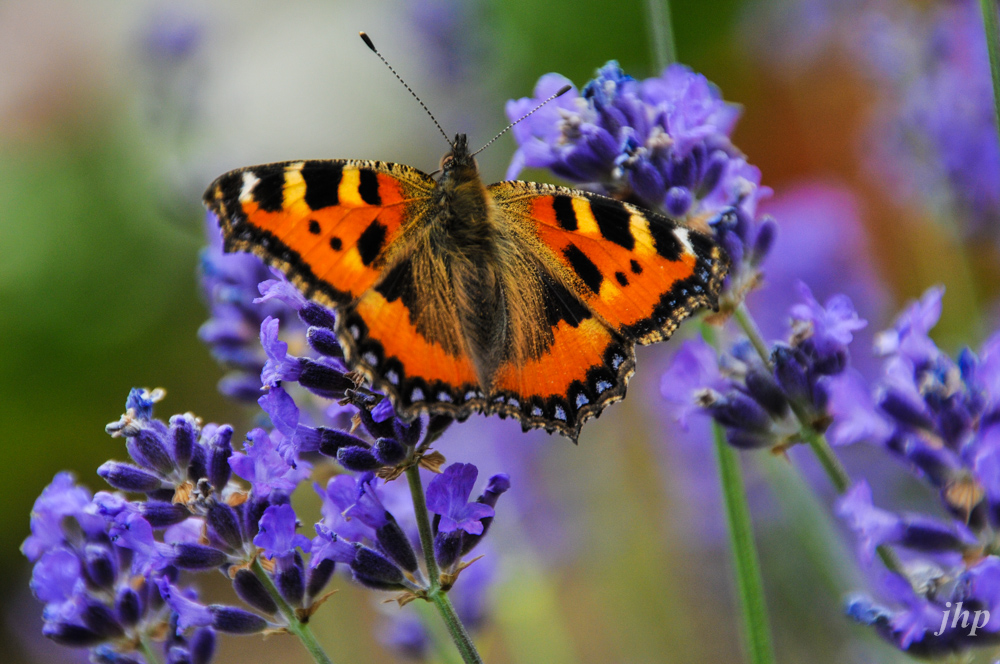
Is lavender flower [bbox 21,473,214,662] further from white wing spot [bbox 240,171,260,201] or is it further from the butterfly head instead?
the butterfly head

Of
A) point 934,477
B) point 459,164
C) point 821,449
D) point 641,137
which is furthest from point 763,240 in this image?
point 459,164

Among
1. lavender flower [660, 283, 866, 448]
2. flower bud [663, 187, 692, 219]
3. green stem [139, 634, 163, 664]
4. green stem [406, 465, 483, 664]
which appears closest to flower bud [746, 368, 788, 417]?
lavender flower [660, 283, 866, 448]

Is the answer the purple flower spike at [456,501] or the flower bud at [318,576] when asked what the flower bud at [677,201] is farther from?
the flower bud at [318,576]

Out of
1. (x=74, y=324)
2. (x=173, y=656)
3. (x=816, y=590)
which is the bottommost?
(x=173, y=656)

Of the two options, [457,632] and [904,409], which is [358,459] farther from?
[904,409]

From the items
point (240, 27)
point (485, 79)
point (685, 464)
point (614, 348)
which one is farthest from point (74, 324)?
point (614, 348)

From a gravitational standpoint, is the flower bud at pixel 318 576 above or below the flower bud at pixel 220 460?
below

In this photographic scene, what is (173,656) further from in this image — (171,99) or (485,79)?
(485,79)

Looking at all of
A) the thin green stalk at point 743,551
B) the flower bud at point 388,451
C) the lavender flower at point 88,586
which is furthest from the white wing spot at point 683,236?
the lavender flower at point 88,586
